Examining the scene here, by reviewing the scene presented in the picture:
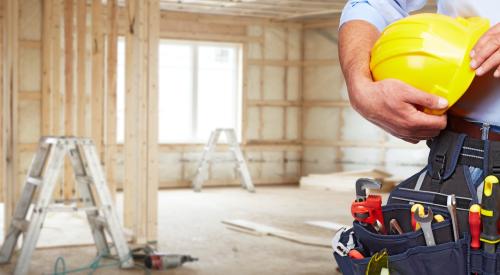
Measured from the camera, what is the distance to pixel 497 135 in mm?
1312

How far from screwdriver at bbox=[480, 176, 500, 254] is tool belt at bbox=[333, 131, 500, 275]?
0.07 feet

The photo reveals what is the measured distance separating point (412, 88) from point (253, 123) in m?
11.2

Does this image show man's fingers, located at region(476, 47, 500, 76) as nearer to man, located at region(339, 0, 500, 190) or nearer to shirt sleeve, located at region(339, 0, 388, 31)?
man, located at region(339, 0, 500, 190)

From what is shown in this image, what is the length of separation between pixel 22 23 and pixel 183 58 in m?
2.94

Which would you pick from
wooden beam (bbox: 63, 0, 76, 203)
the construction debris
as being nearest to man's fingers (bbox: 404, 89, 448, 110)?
the construction debris

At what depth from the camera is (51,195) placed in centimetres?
522

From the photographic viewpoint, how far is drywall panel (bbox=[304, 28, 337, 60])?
12.3 meters

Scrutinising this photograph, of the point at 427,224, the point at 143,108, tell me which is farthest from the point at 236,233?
the point at 427,224

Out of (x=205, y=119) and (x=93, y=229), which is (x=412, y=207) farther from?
(x=205, y=119)

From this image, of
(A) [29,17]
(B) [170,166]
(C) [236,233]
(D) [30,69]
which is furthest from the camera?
(B) [170,166]

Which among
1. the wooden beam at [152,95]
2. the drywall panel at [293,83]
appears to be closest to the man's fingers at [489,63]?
the wooden beam at [152,95]

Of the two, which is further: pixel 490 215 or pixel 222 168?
pixel 222 168

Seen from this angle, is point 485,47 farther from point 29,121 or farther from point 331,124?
point 331,124

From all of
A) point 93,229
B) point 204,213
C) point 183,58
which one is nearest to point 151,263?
point 93,229
